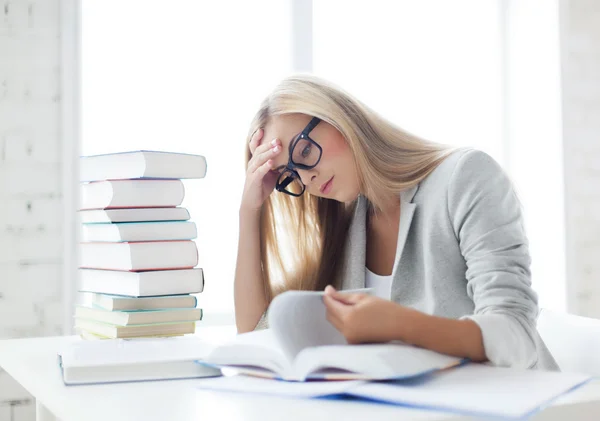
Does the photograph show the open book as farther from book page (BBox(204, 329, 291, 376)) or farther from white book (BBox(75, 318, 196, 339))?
white book (BBox(75, 318, 196, 339))

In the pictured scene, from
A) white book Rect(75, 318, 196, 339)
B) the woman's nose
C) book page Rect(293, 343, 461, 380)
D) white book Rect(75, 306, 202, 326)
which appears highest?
the woman's nose

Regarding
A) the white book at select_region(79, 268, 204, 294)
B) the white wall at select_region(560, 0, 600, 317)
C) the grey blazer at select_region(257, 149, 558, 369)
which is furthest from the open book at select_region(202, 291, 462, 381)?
the white wall at select_region(560, 0, 600, 317)

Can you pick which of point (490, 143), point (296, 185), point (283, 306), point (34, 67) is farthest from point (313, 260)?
point (490, 143)

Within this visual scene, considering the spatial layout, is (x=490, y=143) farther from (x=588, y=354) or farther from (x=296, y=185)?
(x=588, y=354)

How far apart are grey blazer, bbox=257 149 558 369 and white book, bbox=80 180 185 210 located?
353mm

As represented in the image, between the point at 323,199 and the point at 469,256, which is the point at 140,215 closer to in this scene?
the point at 323,199

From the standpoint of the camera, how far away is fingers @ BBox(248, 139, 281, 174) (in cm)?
139

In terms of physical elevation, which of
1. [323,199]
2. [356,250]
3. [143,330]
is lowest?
[143,330]

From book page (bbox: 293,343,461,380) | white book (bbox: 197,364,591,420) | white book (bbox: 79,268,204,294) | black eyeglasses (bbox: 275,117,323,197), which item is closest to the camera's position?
white book (bbox: 197,364,591,420)

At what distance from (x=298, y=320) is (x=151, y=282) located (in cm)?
47

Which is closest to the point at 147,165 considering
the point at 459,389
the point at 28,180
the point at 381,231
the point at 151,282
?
the point at 151,282

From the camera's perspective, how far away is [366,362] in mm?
727

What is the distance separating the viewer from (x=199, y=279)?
4.17ft

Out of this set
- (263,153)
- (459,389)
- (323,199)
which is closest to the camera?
(459,389)
